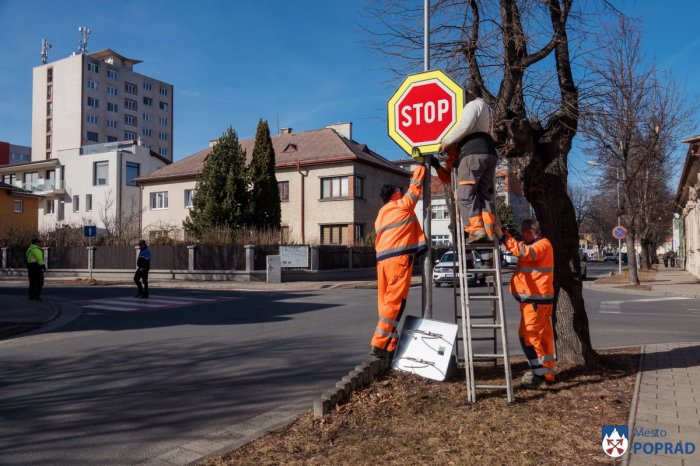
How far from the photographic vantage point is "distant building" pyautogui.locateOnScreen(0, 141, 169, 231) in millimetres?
50500

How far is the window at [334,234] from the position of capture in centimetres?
3700

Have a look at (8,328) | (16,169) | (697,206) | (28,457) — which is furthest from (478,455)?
(16,169)

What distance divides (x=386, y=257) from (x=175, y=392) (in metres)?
2.66

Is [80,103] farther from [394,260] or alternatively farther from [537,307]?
[537,307]

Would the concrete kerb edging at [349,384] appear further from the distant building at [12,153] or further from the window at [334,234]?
the distant building at [12,153]

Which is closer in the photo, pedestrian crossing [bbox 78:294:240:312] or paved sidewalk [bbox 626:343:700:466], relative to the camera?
paved sidewalk [bbox 626:343:700:466]

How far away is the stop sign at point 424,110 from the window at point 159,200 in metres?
41.2

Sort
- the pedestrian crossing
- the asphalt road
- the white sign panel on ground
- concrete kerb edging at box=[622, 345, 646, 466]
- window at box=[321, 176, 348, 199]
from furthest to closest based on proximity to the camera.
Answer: window at box=[321, 176, 348, 199]
the white sign panel on ground
the pedestrian crossing
the asphalt road
concrete kerb edging at box=[622, 345, 646, 466]

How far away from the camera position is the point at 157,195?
45.0 m

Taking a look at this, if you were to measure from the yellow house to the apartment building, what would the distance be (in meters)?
29.1

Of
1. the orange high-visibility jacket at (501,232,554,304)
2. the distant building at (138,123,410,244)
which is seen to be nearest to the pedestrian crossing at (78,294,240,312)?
the orange high-visibility jacket at (501,232,554,304)

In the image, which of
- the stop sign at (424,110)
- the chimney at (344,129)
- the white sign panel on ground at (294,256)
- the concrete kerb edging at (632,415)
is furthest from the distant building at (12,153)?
the concrete kerb edging at (632,415)

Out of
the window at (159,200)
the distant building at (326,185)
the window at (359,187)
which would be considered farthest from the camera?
the window at (159,200)

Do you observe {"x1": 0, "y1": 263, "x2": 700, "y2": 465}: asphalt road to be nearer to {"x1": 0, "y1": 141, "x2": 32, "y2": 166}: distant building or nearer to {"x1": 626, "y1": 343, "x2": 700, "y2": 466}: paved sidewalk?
{"x1": 626, "y1": 343, "x2": 700, "y2": 466}: paved sidewalk
